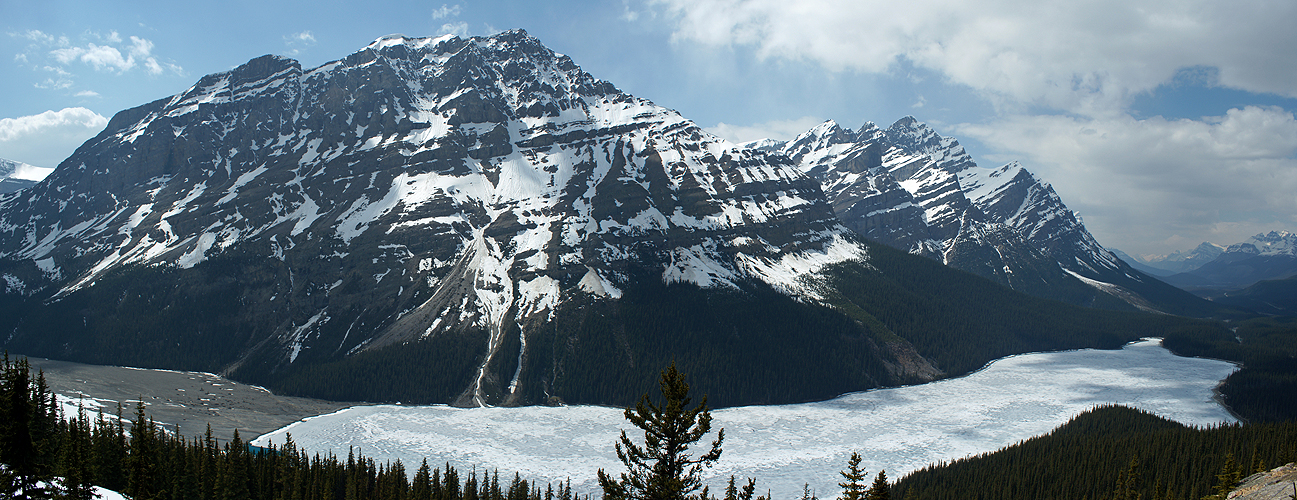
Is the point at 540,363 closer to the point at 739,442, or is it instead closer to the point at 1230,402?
the point at 739,442

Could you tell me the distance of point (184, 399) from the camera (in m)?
163

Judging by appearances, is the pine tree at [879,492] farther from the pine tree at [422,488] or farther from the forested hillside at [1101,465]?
the pine tree at [422,488]

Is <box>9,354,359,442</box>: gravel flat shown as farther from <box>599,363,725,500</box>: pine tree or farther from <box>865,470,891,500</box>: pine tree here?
<box>599,363,725,500</box>: pine tree

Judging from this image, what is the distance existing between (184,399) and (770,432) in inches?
5022

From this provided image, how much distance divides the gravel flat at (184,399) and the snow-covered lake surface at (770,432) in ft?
26.5

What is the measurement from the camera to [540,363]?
597 ft

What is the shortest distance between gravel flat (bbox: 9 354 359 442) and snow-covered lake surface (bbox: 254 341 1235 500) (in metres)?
8.06

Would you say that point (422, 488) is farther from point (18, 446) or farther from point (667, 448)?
point (667, 448)

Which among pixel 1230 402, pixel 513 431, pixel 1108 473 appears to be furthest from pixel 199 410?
pixel 1230 402

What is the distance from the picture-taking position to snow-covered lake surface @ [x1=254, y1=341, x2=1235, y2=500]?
411ft

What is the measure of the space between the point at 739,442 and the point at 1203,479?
233ft

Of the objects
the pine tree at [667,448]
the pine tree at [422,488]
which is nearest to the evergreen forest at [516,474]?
the pine tree at [422,488]

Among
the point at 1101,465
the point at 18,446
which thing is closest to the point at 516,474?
the point at 18,446

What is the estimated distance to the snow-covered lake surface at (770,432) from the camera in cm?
12519
